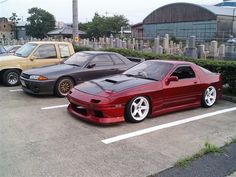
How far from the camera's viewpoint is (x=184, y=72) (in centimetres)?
746

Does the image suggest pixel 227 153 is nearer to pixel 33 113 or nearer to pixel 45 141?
pixel 45 141

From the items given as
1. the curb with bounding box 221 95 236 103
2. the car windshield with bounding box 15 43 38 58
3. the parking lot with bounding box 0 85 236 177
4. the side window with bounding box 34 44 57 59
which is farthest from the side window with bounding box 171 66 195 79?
the car windshield with bounding box 15 43 38 58

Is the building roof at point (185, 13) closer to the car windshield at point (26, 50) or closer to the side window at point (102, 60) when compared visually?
the car windshield at point (26, 50)

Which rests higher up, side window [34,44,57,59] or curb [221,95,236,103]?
side window [34,44,57,59]

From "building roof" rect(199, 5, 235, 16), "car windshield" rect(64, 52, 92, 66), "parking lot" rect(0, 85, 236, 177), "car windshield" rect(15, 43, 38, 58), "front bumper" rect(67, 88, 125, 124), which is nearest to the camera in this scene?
"parking lot" rect(0, 85, 236, 177)

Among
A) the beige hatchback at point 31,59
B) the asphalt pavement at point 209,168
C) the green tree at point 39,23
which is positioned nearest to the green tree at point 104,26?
the green tree at point 39,23

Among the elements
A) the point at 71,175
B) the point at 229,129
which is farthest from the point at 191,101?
the point at 71,175

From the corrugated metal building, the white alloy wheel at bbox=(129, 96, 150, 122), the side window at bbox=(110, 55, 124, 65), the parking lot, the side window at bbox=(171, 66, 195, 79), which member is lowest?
the parking lot

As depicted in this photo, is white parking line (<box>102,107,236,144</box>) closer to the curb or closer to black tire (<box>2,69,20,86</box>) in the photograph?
the curb

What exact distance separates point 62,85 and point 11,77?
2.76 m

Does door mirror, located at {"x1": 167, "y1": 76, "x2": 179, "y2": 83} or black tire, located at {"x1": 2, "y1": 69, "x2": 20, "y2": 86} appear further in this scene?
black tire, located at {"x1": 2, "y1": 69, "x2": 20, "y2": 86}

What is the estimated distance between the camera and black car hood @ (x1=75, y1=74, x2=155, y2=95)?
20.8ft

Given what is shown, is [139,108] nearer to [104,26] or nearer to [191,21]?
[191,21]

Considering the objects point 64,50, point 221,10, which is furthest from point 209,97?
point 221,10
